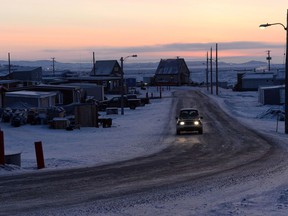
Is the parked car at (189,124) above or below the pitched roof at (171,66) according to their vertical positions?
below

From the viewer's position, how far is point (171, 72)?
152125 mm

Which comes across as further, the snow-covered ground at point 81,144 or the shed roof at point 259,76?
the shed roof at point 259,76

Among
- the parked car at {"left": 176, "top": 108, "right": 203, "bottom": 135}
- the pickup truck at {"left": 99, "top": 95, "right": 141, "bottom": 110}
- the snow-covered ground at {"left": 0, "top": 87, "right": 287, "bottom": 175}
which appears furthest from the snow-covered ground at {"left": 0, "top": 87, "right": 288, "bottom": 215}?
the pickup truck at {"left": 99, "top": 95, "right": 141, "bottom": 110}

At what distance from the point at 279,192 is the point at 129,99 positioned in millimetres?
59799

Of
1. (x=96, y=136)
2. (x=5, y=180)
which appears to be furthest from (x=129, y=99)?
(x=5, y=180)

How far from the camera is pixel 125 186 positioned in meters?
14.7

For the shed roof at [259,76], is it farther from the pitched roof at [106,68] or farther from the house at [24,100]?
the house at [24,100]

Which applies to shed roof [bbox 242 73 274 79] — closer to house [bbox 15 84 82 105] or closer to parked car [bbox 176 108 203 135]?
house [bbox 15 84 82 105]

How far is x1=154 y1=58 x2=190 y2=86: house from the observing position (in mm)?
151500

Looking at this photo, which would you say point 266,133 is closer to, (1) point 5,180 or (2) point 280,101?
(1) point 5,180

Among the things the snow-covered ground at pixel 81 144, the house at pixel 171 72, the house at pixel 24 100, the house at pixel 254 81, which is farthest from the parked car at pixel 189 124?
the house at pixel 171 72

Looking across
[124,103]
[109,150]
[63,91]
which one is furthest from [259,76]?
[109,150]

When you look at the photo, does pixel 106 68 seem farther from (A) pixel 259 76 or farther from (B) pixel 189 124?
(B) pixel 189 124

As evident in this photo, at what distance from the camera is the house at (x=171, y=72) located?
497ft
